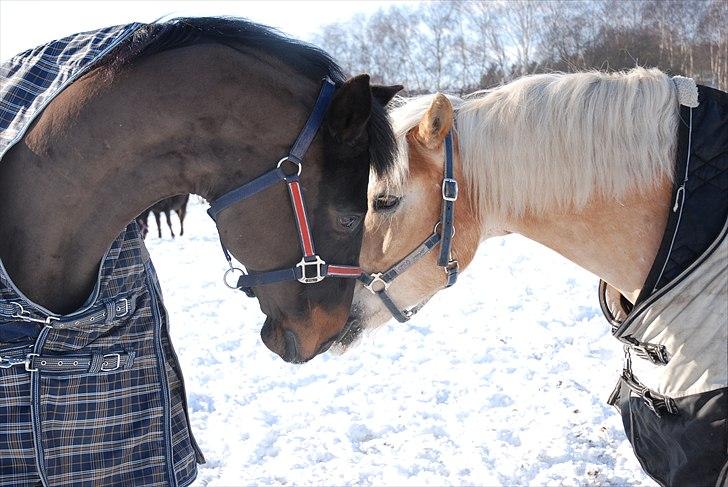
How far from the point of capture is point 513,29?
25797 mm

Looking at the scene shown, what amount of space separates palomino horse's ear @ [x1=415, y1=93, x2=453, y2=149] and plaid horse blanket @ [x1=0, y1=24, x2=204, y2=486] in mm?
1090

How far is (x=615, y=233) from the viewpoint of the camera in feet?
6.74

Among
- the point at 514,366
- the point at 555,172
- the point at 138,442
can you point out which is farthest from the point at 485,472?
the point at 138,442

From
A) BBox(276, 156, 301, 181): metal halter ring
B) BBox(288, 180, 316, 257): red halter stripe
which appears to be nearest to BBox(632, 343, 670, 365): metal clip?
BBox(288, 180, 316, 257): red halter stripe

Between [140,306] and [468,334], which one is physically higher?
[140,306]

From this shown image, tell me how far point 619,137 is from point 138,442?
190 centimetres

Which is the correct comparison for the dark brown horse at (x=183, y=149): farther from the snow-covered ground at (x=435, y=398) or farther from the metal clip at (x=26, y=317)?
the snow-covered ground at (x=435, y=398)

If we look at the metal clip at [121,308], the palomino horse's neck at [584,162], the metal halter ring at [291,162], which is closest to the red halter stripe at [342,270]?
the metal halter ring at [291,162]

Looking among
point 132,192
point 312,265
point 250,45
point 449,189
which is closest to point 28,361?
point 132,192

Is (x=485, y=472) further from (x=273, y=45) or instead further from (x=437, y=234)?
(x=273, y=45)

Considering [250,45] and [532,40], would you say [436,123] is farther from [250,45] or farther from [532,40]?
[532,40]

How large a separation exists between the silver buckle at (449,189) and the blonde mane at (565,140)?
86 mm

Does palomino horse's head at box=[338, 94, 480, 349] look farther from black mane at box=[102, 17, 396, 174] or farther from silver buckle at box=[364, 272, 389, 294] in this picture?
black mane at box=[102, 17, 396, 174]

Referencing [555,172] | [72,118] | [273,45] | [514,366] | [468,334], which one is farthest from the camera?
[468,334]
